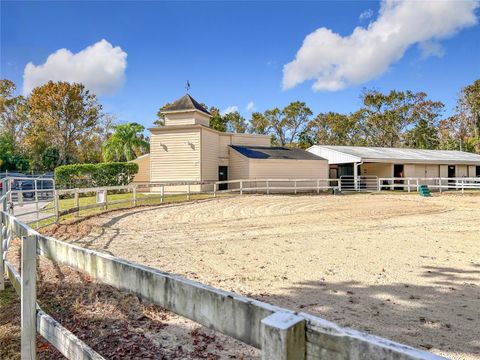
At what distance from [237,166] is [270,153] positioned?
343 centimetres

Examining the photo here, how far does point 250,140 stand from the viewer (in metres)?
31.4

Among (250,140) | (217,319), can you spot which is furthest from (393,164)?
(217,319)

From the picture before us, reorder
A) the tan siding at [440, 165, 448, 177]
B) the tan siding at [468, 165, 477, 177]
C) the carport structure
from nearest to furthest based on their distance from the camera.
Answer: the carport structure < the tan siding at [440, 165, 448, 177] < the tan siding at [468, 165, 477, 177]

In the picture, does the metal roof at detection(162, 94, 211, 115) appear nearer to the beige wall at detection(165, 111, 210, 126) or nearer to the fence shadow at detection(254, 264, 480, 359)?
the beige wall at detection(165, 111, 210, 126)

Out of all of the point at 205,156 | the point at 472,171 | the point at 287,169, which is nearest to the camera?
the point at 205,156

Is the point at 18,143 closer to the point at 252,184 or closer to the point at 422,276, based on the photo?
the point at 252,184

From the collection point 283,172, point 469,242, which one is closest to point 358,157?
point 283,172

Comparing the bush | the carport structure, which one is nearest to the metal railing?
the carport structure

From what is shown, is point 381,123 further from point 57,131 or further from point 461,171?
point 57,131

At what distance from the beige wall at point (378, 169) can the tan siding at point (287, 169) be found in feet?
18.2

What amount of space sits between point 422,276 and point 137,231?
7465 millimetres

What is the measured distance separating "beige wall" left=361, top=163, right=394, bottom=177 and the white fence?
33.3 metres

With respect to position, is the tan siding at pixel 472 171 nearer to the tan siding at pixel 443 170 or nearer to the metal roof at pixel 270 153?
the tan siding at pixel 443 170

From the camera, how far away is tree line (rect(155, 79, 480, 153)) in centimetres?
4831
